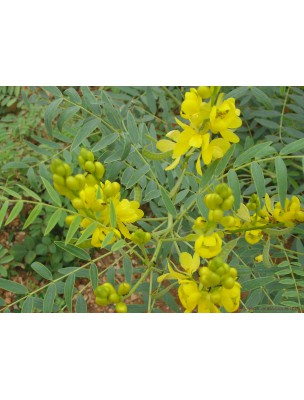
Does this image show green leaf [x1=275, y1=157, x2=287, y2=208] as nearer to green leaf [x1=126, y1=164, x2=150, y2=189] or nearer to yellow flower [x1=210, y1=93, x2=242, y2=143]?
yellow flower [x1=210, y1=93, x2=242, y2=143]

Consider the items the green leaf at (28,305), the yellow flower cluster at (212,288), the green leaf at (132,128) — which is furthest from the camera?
the green leaf at (132,128)

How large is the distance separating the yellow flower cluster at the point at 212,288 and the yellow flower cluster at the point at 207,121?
0.80 feet

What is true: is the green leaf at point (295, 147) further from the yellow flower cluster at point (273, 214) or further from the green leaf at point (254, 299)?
the green leaf at point (254, 299)

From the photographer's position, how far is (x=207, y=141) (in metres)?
1.01

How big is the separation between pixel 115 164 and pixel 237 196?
37 centimetres

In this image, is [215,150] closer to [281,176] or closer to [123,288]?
[281,176]

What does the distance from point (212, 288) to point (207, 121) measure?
355mm

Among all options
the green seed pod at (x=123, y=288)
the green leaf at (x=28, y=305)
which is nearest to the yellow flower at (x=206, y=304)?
the green seed pod at (x=123, y=288)

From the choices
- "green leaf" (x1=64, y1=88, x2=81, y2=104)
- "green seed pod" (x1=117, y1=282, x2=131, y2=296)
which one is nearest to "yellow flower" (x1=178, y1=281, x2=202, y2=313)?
"green seed pod" (x1=117, y1=282, x2=131, y2=296)

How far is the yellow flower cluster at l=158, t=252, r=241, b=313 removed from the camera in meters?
0.85

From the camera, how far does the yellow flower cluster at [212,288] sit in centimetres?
85

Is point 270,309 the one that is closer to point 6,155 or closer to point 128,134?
point 128,134

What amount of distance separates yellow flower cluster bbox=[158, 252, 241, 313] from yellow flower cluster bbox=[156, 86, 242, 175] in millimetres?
243

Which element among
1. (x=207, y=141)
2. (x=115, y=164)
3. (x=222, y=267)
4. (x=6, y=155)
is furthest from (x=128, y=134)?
(x=6, y=155)
